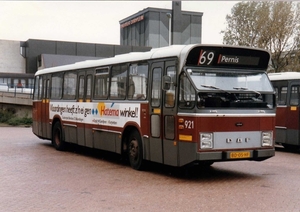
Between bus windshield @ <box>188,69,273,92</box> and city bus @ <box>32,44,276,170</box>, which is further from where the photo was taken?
bus windshield @ <box>188,69,273,92</box>

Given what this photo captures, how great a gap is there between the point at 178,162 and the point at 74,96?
6755 mm

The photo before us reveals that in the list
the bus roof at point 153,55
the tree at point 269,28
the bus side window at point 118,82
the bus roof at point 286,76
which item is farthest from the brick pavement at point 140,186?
the tree at point 269,28

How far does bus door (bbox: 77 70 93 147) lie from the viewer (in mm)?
16250

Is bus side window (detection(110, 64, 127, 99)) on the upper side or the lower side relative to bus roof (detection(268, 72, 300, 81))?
lower

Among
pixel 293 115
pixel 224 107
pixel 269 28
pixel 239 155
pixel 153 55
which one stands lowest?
pixel 239 155

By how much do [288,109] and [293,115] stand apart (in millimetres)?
316

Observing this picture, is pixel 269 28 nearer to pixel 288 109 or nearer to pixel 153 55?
pixel 288 109

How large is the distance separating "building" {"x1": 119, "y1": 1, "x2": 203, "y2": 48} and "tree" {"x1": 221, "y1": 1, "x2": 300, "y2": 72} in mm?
44717

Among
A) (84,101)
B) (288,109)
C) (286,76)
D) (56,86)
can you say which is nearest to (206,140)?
(84,101)

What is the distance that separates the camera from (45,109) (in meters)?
19.9

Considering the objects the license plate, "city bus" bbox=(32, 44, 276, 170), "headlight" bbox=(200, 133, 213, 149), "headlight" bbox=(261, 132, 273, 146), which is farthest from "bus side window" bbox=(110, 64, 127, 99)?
"headlight" bbox=(261, 132, 273, 146)

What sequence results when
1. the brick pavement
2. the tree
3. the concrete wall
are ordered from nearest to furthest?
the brick pavement < the tree < the concrete wall

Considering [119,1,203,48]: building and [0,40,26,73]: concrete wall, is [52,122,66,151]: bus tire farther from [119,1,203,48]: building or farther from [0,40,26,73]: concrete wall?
[119,1,203,48]: building

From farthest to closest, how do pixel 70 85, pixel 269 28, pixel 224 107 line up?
pixel 269 28
pixel 70 85
pixel 224 107
